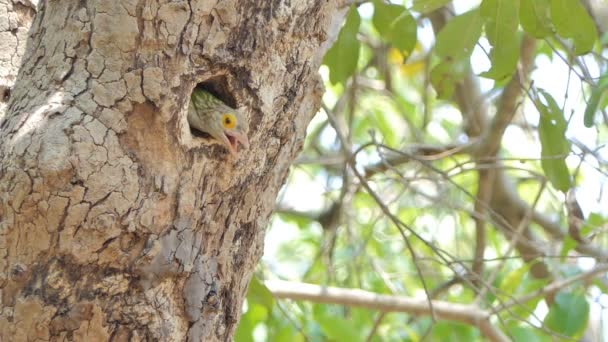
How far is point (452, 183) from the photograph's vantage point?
12.2 ft

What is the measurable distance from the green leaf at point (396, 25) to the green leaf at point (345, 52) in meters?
0.13

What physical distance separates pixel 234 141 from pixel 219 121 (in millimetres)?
76

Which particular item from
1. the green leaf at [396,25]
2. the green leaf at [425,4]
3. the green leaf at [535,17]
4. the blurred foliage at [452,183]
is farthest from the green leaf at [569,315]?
A: the green leaf at [425,4]

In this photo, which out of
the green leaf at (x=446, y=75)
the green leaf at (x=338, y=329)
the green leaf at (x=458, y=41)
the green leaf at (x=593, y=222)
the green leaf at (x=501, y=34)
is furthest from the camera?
the green leaf at (x=593, y=222)

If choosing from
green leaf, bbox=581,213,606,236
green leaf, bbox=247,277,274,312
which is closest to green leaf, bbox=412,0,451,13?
green leaf, bbox=247,277,274,312

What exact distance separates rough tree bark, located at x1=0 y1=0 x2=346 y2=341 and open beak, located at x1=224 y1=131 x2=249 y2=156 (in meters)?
0.03

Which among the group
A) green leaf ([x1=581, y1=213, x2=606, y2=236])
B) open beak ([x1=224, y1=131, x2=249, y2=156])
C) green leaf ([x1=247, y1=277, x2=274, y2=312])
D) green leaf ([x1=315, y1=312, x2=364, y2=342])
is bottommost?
green leaf ([x1=315, y1=312, x2=364, y2=342])

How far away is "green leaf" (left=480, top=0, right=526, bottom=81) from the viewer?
117 inches

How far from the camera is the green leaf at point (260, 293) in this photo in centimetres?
360

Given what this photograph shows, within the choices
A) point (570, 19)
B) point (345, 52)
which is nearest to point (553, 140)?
point (570, 19)

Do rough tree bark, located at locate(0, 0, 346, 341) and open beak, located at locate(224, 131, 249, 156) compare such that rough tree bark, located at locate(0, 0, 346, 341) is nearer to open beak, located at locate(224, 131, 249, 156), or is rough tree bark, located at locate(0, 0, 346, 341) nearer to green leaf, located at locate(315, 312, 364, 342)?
open beak, located at locate(224, 131, 249, 156)

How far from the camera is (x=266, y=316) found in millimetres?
4359

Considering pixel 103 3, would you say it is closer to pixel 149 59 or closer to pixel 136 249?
pixel 149 59

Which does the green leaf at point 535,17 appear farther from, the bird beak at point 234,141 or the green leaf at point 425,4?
the bird beak at point 234,141
